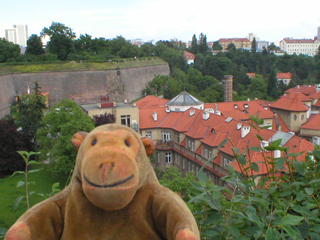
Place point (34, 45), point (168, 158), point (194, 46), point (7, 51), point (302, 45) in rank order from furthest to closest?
point (302, 45), point (194, 46), point (34, 45), point (7, 51), point (168, 158)

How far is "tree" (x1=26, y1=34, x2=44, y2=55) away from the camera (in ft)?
146

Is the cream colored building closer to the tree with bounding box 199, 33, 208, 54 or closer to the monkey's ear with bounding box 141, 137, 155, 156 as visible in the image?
the monkey's ear with bounding box 141, 137, 155, 156

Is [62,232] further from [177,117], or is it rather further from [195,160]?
[177,117]

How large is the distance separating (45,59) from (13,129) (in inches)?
824

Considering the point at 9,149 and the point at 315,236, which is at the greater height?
the point at 315,236

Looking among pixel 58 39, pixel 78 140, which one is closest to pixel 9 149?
pixel 78 140

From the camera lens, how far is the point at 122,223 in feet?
7.57

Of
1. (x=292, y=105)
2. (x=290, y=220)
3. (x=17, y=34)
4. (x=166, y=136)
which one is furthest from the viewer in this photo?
(x=17, y=34)

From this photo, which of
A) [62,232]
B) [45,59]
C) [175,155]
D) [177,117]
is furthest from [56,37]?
[62,232]

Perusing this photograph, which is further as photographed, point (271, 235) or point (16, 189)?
point (16, 189)

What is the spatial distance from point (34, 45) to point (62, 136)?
29258 mm

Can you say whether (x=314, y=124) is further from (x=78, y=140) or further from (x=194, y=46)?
(x=194, y=46)

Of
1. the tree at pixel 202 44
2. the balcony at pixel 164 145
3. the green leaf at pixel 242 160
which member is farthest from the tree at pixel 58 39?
the tree at pixel 202 44

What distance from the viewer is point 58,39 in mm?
44406
